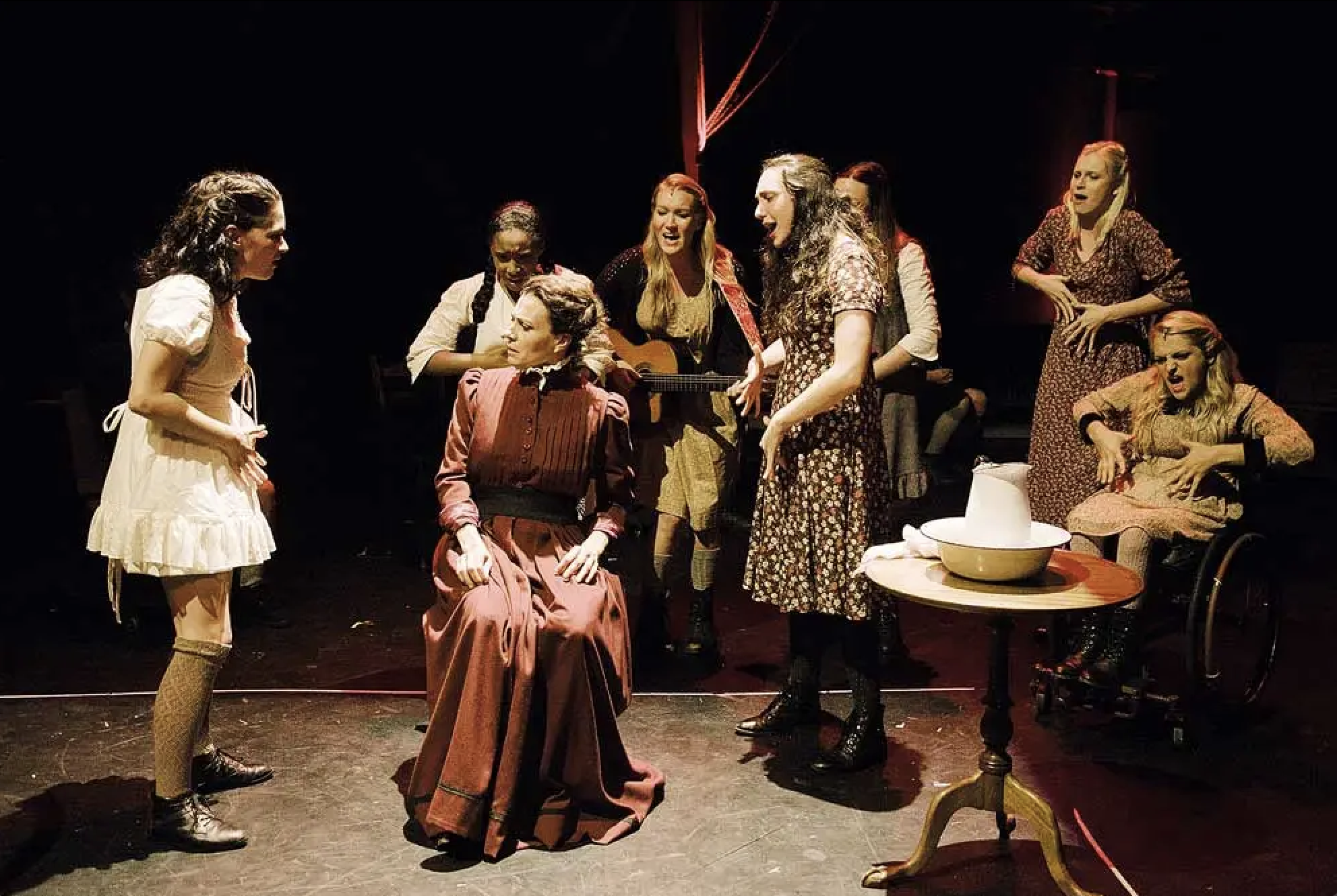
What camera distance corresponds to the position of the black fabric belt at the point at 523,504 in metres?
3.49

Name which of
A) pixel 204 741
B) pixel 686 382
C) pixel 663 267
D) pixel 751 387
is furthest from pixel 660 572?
pixel 204 741

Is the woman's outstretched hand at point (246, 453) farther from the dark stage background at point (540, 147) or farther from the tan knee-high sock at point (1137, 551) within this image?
the dark stage background at point (540, 147)

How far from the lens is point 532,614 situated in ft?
10.5

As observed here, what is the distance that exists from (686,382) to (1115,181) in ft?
5.56

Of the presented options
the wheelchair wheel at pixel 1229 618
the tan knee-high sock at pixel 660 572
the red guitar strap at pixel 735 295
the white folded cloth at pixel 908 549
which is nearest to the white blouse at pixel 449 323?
the red guitar strap at pixel 735 295

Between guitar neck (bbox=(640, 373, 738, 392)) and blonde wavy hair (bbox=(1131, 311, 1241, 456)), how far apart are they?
4.65 feet

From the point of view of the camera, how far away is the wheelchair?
3811 millimetres

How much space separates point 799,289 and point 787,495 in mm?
581

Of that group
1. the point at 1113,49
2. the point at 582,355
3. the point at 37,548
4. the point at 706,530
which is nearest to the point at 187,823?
the point at 582,355

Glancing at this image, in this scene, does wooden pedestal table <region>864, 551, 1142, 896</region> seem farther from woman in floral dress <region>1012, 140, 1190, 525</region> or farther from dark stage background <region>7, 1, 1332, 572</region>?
dark stage background <region>7, 1, 1332, 572</region>

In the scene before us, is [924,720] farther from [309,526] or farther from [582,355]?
[309,526]

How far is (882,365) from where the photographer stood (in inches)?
177

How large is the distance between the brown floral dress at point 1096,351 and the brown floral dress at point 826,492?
4.37 feet

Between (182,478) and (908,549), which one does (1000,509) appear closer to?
(908,549)
